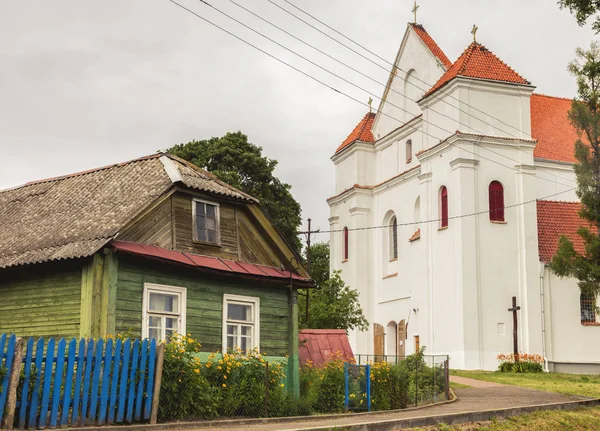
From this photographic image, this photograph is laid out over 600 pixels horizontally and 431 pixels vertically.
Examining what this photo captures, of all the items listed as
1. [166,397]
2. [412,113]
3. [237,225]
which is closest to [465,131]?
[412,113]

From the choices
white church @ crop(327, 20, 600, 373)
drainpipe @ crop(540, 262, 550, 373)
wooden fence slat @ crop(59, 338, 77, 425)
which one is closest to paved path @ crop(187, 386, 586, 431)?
wooden fence slat @ crop(59, 338, 77, 425)

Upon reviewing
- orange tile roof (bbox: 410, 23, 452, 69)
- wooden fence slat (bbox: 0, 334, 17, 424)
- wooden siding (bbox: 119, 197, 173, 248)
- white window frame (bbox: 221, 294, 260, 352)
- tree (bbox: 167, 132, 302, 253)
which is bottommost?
wooden fence slat (bbox: 0, 334, 17, 424)

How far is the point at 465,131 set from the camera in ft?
135

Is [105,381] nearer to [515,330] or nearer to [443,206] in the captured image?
[515,330]

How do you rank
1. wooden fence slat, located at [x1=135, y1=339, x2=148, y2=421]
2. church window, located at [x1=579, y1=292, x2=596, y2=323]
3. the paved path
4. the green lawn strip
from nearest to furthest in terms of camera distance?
wooden fence slat, located at [x1=135, y1=339, x2=148, y2=421], the paved path, the green lawn strip, church window, located at [x1=579, y1=292, x2=596, y2=323]

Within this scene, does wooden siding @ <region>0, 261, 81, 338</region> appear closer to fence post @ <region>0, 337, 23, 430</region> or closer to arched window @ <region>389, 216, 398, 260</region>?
fence post @ <region>0, 337, 23, 430</region>

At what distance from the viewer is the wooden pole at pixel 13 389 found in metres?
13.2

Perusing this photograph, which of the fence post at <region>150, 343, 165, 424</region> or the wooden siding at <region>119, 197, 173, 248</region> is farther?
the wooden siding at <region>119, 197, 173, 248</region>

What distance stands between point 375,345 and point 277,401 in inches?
1162

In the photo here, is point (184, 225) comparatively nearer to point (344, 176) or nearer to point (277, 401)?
point (277, 401)

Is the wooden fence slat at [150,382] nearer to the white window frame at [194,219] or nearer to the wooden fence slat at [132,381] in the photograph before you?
the wooden fence slat at [132,381]

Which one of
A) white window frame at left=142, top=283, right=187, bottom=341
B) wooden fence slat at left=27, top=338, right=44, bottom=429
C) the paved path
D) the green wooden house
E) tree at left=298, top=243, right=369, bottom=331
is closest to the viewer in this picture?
wooden fence slat at left=27, top=338, right=44, bottom=429

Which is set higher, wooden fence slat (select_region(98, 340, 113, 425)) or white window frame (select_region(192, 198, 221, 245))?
white window frame (select_region(192, 198, 221, 245))

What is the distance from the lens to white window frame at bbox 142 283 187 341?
1814cm
